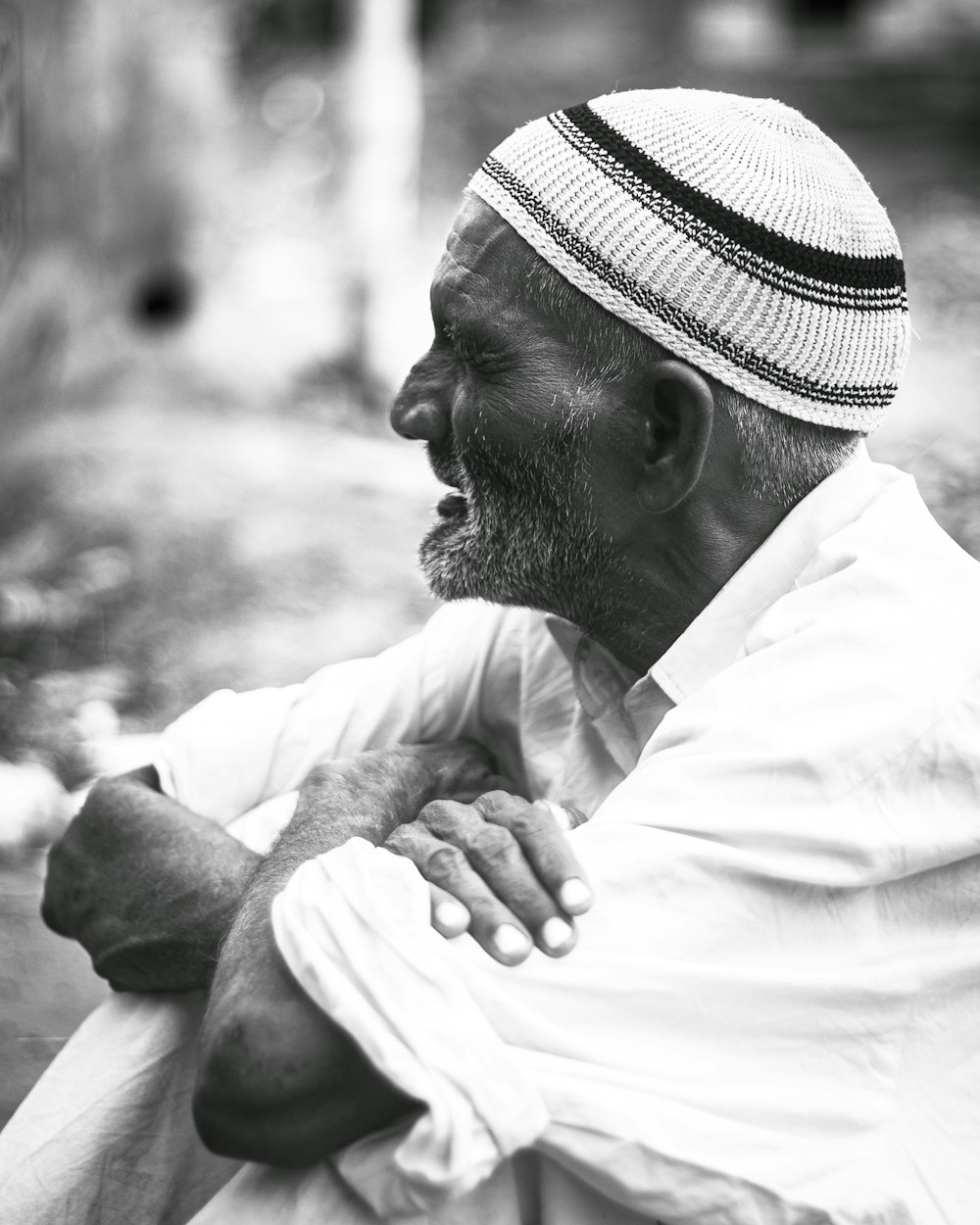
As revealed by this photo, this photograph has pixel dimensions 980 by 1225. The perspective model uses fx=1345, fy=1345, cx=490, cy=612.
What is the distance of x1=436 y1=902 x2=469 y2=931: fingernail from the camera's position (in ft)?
5.23

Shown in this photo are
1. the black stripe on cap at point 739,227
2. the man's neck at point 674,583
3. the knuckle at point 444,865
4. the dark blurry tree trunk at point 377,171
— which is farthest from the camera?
the dark blurry tree trunk at point 377,171

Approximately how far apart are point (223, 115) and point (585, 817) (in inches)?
322

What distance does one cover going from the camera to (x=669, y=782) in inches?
66.0

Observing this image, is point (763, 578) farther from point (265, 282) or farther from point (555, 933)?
point (265, 282)

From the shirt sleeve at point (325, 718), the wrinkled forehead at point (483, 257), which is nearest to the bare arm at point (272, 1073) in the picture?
the shirt sleeve at point (325, 718)

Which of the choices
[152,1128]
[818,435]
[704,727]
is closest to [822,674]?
[704,727]

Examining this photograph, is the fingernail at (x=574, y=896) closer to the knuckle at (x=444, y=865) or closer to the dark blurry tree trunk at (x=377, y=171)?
the knuckle at (x=444, y=865)

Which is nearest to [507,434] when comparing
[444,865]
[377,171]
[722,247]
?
[722,247]

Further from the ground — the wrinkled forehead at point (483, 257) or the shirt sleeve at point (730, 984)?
the wrinkled forehead at point (483, 257)

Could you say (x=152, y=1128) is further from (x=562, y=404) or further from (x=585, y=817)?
(x=562, y=404)

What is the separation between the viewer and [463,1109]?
1468 millimetres

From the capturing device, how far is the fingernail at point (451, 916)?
1593mm

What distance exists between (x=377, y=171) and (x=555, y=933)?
25.7ft

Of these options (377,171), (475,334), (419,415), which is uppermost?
(475,334)
